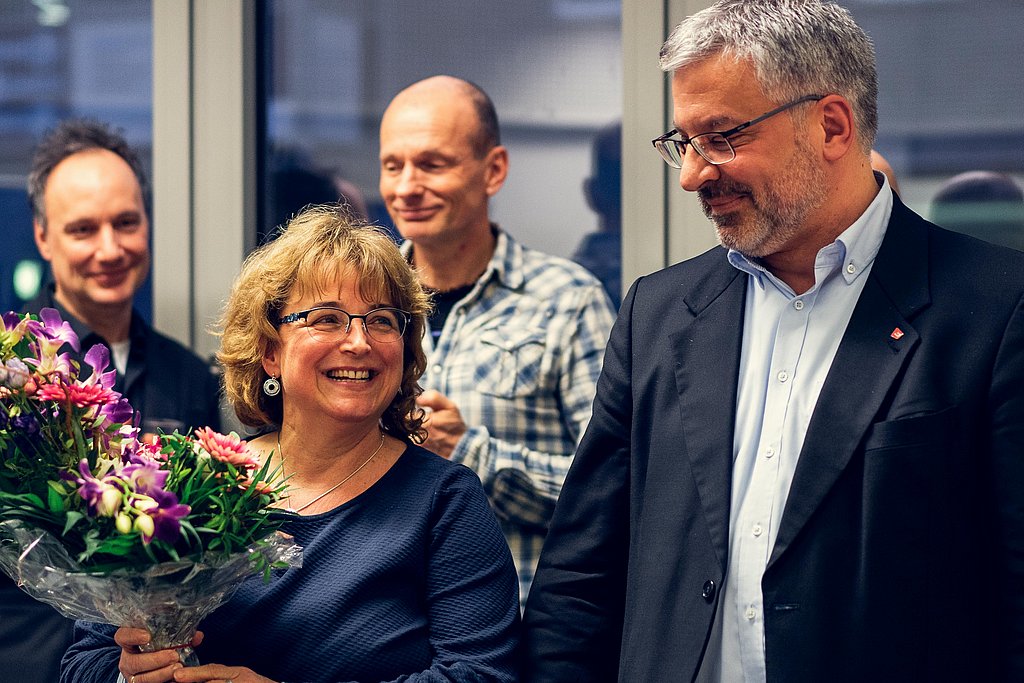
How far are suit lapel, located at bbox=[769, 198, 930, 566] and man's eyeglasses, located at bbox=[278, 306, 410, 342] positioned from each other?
786mm

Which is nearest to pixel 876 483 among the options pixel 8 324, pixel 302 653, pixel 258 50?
pixel 302 653

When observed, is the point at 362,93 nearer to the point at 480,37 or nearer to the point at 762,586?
the point at 480,37

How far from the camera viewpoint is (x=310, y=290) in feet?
7.26

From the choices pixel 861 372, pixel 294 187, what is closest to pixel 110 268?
pixel 294 187

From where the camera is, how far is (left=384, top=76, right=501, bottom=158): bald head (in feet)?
9.87

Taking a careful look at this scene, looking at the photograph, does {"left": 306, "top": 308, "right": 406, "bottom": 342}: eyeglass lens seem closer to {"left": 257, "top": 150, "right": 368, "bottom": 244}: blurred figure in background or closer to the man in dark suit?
the man in dark suit

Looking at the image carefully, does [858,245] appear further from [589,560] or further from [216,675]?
[216,675]

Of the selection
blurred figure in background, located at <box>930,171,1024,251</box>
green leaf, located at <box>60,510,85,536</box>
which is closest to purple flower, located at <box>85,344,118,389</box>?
green leaf, located at <box>60,510,85,536</box>

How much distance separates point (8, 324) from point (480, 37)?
5.63 ft

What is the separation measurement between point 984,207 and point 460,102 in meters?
1.29

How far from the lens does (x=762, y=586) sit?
6.14 ft

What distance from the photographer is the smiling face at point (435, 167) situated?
293cm

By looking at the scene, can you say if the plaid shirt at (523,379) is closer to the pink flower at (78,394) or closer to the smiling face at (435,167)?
the smiling face at (435,167)

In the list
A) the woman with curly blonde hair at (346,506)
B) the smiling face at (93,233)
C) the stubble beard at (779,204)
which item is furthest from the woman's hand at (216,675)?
the smiling face at (93,233)
